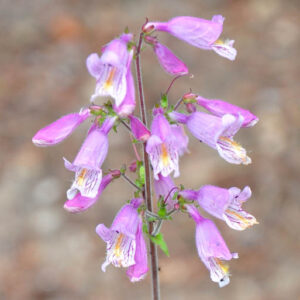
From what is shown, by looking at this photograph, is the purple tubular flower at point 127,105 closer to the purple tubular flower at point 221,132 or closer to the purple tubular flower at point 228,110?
the purple tubular flower at point 221,132

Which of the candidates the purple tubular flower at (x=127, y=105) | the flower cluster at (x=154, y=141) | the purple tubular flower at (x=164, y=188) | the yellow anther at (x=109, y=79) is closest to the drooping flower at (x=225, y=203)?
the flower cluster at (x=154, y=141)

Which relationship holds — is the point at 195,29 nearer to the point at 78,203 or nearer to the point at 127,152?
the point at 78,203

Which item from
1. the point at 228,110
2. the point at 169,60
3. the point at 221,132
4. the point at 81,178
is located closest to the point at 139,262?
the point at 81,178

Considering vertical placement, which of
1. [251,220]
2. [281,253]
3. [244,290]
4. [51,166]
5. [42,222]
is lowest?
[251,220]

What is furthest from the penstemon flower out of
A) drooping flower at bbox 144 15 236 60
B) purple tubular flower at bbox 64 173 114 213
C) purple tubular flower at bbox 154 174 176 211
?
drooping flower at bbox 144 15 236 60

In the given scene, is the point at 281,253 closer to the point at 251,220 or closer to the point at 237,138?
the point at 237,138

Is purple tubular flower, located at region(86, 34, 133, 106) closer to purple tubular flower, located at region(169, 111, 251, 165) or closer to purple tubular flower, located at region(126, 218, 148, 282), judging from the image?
purple tubular flower, located at region(169, 111, 251, 165)

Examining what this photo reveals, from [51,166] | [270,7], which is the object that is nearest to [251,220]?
[51,166]
